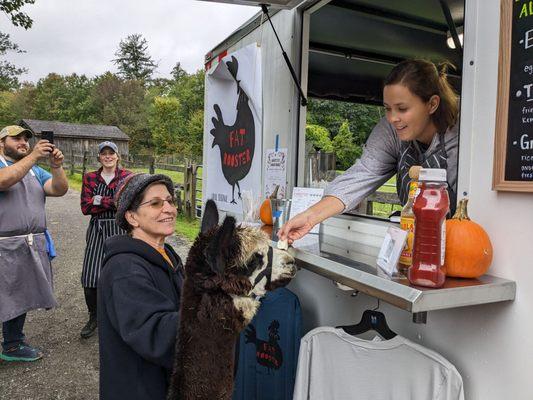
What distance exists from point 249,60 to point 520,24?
236 centimetres

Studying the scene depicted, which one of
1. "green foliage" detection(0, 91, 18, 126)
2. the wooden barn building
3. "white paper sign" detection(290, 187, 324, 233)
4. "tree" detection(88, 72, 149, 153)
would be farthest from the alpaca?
"green foliage" detection(0, 91, 18, 126)

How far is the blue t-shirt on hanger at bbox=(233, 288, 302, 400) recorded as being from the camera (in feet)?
9.26

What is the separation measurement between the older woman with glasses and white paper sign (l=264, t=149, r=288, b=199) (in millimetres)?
1170

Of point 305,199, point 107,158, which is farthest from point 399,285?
point 107,158

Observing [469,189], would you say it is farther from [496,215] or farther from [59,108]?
[59,108]

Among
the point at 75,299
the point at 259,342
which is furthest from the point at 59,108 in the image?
the point at 259,342

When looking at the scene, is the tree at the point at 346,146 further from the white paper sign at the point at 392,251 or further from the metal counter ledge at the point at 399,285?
the white paper sign at the point at 392,251

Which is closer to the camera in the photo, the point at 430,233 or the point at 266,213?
the point at 430,233

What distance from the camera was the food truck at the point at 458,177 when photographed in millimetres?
1537

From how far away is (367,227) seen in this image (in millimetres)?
2410

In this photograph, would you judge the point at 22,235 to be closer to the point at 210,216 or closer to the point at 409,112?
the point at 210,216

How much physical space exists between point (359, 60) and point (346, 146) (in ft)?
5.28

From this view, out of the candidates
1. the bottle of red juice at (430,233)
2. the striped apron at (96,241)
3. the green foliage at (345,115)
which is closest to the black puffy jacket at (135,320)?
the bottle of red juice at (430,233)

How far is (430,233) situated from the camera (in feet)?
5.01
